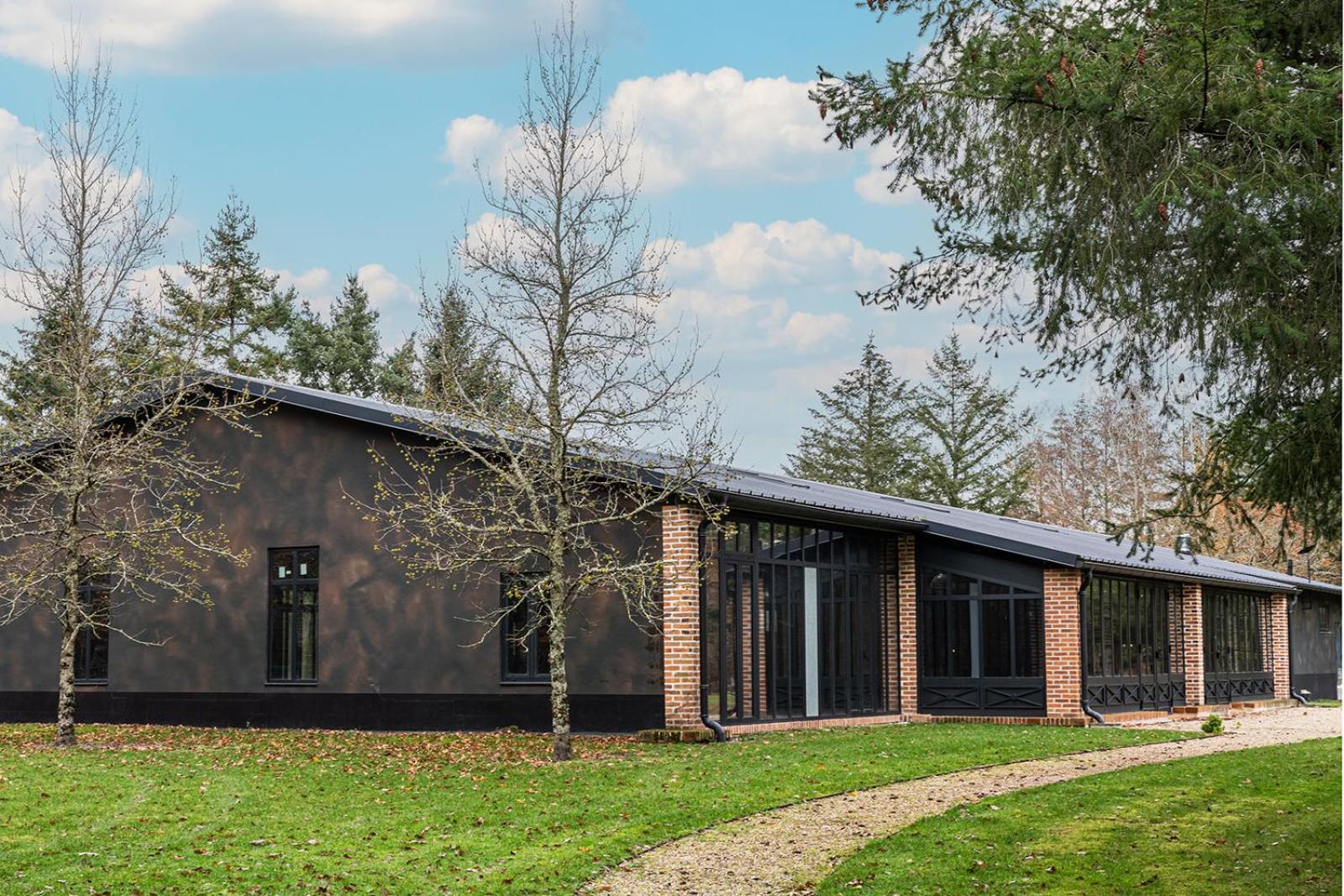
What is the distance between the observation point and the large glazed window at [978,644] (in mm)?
20969

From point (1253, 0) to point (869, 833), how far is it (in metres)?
6.11

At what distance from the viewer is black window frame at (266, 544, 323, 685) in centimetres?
2066

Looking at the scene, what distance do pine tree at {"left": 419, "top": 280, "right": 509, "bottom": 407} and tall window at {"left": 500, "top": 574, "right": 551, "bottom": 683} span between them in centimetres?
290

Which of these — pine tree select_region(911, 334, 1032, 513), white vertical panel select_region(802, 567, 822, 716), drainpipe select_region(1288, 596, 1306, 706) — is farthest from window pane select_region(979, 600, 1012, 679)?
pine tree select_region(911, 334, 1032, 513)

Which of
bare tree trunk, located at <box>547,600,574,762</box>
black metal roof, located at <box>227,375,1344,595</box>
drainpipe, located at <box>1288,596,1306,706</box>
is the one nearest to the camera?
bare tree trunk, located at <box>547,600,574,762</box>

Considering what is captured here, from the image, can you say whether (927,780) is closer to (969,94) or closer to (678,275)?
(678,275)

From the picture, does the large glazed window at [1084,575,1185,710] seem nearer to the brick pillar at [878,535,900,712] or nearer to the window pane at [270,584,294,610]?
the brick pillar at [878,535,900,712]

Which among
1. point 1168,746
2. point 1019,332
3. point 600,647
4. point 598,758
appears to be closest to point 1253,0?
point 1019,332

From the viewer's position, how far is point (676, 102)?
1769 cm

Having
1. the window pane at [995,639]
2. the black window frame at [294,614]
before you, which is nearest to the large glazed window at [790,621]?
the window pane at [995,639]

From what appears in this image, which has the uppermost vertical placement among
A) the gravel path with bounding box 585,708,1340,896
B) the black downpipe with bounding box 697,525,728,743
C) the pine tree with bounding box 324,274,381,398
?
the pine tree with bounding box 324,274,381,398

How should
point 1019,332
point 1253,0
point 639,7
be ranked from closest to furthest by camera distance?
point 1253,0 → point 1019,332 → point 639,7

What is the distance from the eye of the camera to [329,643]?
2042 cm

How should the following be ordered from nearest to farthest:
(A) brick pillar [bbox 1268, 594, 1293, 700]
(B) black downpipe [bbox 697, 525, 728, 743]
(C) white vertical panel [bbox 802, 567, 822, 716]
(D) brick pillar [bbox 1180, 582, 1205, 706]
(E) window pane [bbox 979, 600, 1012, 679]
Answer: (B) black downpipe [bbox 697, 525, 728, 743] → (C) white vertical panel [bbox 802, 567, 822, 716] → (E) window pane [bbox 979, 600, 1012, 679] → (D) brick pillar [bbox 1180, 582, 1205, 706] → (A) brick pillar [bbox 1268, 594, 1293, 700]
